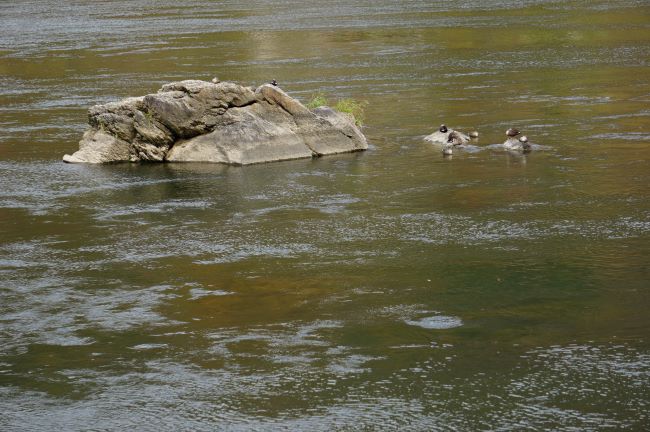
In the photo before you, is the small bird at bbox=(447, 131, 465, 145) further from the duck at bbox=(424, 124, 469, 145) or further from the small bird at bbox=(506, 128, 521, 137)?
the small bird at bbox=(506, 128, 521, 137)

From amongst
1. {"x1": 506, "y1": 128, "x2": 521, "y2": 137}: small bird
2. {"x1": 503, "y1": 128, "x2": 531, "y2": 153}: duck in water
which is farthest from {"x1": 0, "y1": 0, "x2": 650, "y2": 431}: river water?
{"x1": 506, "y1": 128, "x2": 521, "y2": 137}: small bird

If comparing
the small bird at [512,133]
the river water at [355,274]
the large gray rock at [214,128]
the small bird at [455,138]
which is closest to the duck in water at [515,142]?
the small bird at [512,133]

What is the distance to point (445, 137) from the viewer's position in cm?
2506

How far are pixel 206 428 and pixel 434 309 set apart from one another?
3.95m

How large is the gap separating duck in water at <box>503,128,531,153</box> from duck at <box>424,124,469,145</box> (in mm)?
917

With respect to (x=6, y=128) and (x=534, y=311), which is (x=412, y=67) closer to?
(x=6, y=128)

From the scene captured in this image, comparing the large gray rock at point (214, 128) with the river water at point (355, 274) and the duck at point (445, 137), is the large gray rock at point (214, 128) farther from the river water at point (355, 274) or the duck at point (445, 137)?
the duck at point (445, 137)

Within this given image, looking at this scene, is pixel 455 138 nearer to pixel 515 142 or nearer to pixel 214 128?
pixel 515 142

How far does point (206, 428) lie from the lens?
11.3 m

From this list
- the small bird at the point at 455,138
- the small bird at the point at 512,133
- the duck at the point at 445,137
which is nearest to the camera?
the small bird at the point at 512,133

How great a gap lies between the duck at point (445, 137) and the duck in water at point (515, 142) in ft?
3.01

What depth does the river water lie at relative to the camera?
465 inches

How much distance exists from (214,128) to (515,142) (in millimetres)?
6022

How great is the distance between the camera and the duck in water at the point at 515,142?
23.8 metres
